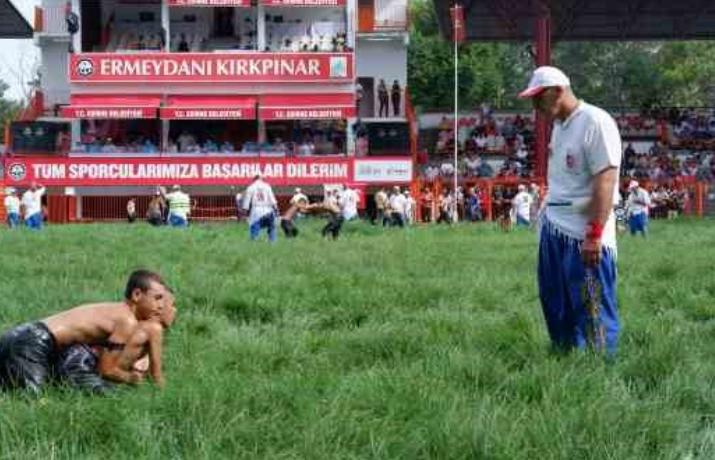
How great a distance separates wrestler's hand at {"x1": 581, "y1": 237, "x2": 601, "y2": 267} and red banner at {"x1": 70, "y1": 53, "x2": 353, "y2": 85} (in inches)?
1527

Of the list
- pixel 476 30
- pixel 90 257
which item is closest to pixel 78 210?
pixel 476 30

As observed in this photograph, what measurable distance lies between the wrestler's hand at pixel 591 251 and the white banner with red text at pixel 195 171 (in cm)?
3535

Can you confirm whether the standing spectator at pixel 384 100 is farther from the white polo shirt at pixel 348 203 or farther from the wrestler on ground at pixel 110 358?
the wrestler on ground at pixel 110 358

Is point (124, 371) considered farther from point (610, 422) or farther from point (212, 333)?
point (610, 422)

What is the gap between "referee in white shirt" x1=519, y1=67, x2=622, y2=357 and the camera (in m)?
6.18

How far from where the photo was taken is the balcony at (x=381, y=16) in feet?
157

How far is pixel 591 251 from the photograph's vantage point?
6.14 metres

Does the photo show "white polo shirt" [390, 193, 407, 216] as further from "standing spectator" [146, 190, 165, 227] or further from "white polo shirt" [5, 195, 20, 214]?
"white polo shirt" [5, 195, 20, 214]

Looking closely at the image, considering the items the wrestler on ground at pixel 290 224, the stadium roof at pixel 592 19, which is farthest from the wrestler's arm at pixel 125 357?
the stadium roof at pixel 592 19

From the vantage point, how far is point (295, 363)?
6324 mm

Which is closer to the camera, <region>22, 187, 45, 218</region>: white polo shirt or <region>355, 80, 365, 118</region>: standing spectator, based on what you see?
<region>22, 187, 45, 218</region>: white polo shirt

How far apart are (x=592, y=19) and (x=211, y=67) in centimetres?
1732

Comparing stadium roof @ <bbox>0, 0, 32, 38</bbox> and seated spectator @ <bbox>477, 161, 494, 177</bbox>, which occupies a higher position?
stadium roof @ <bbox>0, 0, 32, 38</bbox>

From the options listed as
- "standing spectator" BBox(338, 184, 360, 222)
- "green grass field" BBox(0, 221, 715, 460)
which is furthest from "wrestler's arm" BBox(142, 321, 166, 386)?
"standing spectator" BBox(338, 184, 360, 222)
